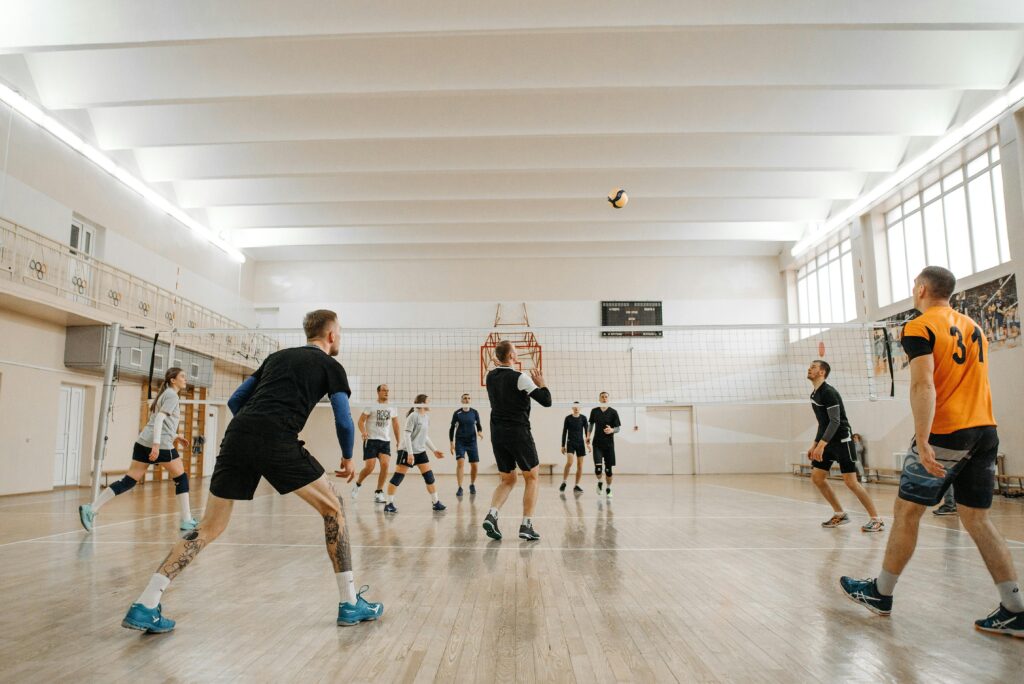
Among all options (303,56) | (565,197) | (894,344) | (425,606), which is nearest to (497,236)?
(565,197)

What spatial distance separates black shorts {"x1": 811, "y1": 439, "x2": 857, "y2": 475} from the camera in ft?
21.1

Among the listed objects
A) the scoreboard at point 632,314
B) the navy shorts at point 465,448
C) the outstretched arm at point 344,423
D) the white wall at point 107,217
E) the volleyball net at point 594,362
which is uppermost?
the white wall at point 107,217

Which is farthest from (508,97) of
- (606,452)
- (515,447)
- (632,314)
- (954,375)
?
(954,375)

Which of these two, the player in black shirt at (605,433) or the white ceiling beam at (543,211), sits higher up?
the white ceiling beam at (543,211)

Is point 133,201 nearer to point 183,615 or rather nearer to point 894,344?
point 183,615

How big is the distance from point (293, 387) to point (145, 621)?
49.7 inches

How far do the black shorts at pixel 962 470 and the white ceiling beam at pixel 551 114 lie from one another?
10.1m

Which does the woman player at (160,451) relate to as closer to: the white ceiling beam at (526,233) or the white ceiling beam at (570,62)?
the white ceiling beam at (570,62)

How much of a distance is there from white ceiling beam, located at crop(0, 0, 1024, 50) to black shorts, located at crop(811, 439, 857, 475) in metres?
5.98

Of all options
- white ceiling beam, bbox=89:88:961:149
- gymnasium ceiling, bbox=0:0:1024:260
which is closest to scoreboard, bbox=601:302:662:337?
gymnasium ceiling, bbox=0:0:1024:260

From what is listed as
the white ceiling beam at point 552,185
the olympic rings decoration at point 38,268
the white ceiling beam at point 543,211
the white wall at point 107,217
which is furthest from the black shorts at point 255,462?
the white ceiling beam at point 543,211

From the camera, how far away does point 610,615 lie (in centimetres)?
330

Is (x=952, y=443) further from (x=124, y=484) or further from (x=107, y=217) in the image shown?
(x=107, y=217)

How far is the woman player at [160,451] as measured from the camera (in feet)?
20.5
